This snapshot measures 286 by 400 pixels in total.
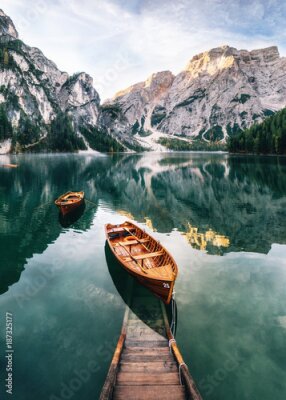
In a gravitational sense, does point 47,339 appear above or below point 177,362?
below

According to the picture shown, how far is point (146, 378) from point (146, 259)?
34.4 ft

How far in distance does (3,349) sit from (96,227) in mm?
21914

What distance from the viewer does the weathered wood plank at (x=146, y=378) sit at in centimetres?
988

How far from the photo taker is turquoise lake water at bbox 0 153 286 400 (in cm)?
1168

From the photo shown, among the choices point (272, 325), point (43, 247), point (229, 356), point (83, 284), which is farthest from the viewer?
point (43, 247)

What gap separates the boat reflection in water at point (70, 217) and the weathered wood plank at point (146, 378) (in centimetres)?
2654

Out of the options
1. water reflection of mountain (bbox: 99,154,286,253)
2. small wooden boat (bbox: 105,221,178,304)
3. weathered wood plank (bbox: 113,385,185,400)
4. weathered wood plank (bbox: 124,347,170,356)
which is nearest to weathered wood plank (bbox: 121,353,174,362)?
weathered wood plank (bbox: 124,347,170,356)

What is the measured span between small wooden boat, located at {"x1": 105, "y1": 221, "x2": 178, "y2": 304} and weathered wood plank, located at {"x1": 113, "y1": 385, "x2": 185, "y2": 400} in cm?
580

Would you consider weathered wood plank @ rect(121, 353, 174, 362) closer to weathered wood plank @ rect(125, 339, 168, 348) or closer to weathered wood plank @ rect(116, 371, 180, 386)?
weathered wood plank @ rect(116, 371, 180, 386)

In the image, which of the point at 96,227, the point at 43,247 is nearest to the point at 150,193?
the point at 96,227

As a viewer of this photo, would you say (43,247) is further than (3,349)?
Yes

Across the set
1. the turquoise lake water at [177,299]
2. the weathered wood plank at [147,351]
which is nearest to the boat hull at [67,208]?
the turquoise lake water at [177,299]

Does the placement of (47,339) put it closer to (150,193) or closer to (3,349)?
(3,349)

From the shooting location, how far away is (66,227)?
3431 centimetres
